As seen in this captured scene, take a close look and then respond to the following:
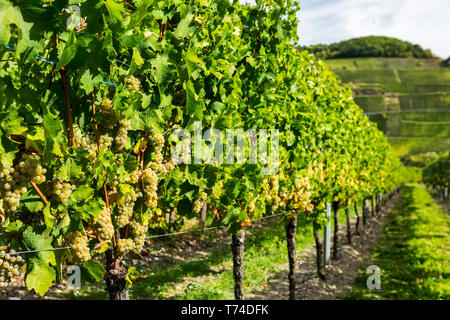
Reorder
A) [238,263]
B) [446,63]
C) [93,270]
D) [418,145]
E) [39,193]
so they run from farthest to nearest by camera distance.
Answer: [446,63], [418,145], [238,263], [93,270], [39,193]

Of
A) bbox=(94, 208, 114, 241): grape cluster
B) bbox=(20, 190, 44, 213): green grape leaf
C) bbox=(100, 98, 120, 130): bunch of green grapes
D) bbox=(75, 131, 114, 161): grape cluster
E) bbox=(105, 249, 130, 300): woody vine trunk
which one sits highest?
bbox=(100, 98, 120, 130): bunch of green grapes

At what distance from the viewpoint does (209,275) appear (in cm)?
923

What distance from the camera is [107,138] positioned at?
6.88 ft

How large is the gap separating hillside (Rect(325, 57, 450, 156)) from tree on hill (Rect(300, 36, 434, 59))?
7979mm

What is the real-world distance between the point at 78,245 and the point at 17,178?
49 cm

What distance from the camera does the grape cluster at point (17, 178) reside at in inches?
62.9

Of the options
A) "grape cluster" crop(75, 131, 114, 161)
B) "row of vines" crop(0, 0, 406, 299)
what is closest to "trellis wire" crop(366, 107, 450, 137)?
"row of vines" crop(0, 0, 406, 299)

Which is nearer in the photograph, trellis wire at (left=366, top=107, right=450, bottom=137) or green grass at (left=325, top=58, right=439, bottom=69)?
trellis wire at (left=366, top=107, right=450, bottom=137)

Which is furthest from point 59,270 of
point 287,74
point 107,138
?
point 287,74

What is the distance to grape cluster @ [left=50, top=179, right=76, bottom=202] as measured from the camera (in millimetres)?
1822

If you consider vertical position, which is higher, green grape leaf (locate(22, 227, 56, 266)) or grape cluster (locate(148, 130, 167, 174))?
grape cluster (locate(148, 130, 167, 174))

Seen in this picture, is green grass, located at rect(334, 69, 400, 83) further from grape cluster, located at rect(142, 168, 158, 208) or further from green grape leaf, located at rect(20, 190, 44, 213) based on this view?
green grape leaf, located at rect(20, 190, 44, 213)

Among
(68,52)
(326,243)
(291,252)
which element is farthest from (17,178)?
(326,243)

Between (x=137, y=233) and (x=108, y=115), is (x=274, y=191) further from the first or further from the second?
(x=108, y=115)
